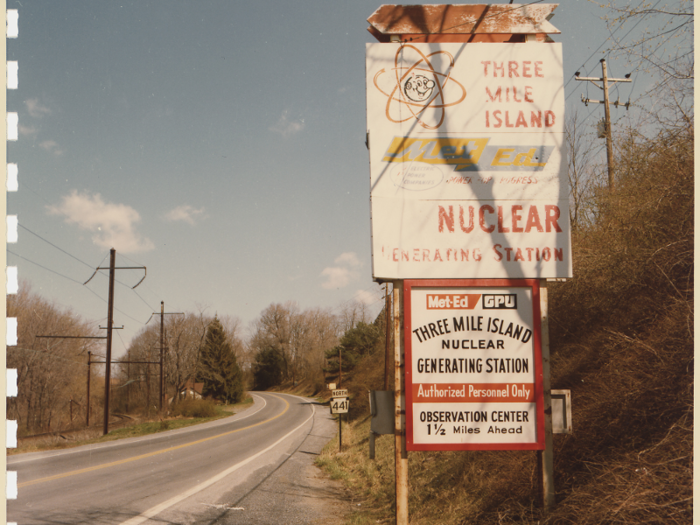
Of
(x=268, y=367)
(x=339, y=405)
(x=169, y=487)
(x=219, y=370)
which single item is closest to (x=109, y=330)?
(x=339, y=405)

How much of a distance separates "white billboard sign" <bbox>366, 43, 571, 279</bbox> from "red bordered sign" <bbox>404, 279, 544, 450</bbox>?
207 millimetres

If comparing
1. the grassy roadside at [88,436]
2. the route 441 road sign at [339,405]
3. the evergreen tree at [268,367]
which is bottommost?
the evergreen tree at [268,367]

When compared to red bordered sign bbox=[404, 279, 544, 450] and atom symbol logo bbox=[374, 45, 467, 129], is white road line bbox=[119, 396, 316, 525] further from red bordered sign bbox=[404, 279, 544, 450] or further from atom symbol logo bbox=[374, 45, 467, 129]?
atom symbol logo bbox=[374, 45, 467, 129]

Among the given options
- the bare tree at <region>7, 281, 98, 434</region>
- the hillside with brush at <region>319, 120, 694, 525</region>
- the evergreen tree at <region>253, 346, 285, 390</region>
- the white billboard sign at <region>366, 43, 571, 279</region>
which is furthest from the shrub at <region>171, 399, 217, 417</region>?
the evergreen tree at <region>253, 346, 285, 390</region>

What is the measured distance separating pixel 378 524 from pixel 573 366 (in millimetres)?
3610

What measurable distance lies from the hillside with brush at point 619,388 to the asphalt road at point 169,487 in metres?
1.90

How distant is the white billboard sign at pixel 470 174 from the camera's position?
4.44 metres

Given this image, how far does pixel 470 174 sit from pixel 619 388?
2726 millimetres

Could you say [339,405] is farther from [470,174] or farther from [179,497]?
[470,174]

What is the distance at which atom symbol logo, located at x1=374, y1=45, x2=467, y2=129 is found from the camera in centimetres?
453

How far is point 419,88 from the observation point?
4570mm

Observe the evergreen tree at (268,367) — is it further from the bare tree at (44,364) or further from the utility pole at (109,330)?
the utility pole at (109,330)

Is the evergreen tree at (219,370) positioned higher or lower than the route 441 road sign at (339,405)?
lower

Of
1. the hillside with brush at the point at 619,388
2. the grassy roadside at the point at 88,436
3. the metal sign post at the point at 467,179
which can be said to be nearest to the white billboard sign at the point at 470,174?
the metal sign post at the point at 467,179
